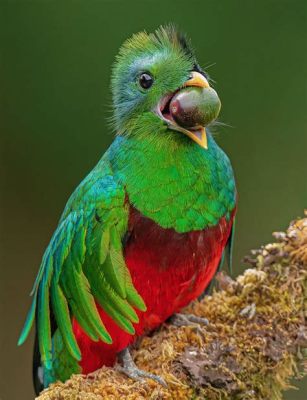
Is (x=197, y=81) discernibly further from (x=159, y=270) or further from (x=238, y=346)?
(x=238, y=346)

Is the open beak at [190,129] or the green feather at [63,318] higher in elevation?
the open beak at [190,129]

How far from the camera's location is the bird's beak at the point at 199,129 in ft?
8.28

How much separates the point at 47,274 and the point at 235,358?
30.4 inches

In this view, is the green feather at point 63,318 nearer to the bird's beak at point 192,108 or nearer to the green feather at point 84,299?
the green feather at point 84,299

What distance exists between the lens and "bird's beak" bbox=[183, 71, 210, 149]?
99.3 inches

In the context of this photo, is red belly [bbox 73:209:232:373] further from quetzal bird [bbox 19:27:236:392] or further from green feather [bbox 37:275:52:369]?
green feather [bbox 37:275:52:369]

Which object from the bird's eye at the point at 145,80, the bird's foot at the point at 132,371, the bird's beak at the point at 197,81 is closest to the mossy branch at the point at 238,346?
the bird's foot at the point at 132,371

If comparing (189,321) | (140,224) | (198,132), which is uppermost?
(198,132)

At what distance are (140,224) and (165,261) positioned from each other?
169mm

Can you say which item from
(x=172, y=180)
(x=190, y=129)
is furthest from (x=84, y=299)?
(x=190, y=129)

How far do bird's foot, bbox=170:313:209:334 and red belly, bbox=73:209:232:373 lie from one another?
4 cm

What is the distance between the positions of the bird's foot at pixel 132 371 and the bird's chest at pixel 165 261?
17 cm

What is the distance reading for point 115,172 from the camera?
267 centimetres

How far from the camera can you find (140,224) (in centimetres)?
257
